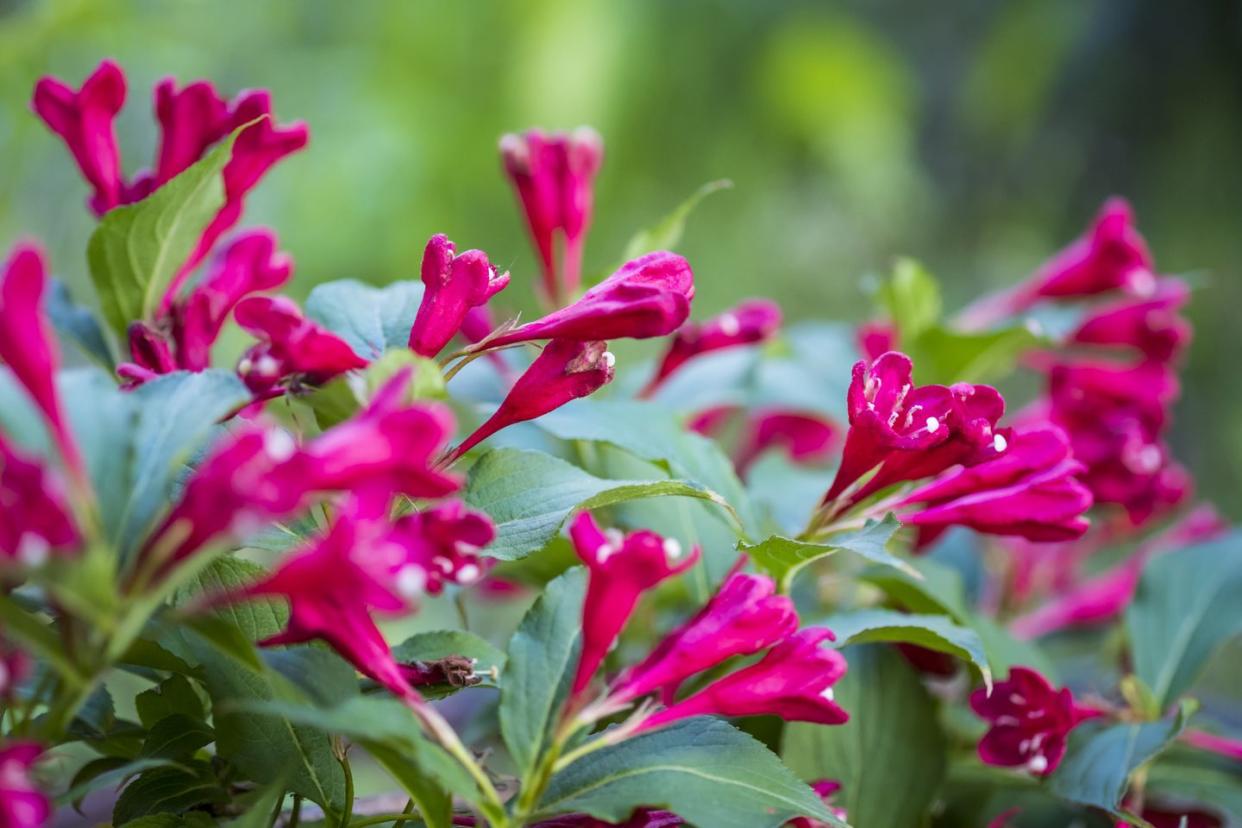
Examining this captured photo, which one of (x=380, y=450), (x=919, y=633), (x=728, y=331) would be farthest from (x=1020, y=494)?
(x=380, y=450)

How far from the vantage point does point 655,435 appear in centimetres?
54

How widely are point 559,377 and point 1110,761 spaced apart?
281 millimetres

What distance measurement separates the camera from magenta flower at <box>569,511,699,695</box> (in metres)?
0.39

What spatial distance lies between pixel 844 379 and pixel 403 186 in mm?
1401

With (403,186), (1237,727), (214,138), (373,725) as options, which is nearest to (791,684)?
(373,725)

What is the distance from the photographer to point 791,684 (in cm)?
42

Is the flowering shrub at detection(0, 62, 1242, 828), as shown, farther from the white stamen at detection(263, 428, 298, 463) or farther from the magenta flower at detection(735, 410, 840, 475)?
the magenta flower at detection(735, 410, 840, 475)

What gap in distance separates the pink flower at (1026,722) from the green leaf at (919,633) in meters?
0.04

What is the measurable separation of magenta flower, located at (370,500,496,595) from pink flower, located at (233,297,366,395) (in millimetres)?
60

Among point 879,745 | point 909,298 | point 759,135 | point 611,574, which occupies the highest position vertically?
point 759,135

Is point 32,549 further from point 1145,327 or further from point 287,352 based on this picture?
point 1145,327

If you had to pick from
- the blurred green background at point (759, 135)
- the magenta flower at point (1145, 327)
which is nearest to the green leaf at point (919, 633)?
the magenta flower at point (1145, 327)

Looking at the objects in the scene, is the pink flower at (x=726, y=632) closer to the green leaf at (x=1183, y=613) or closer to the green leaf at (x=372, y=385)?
the green leaf at (x=372, y=385)

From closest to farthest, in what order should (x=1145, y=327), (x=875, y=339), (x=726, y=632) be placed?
(x=726, y=632)
(x=875, y=339)
(x=1145, y=327)
